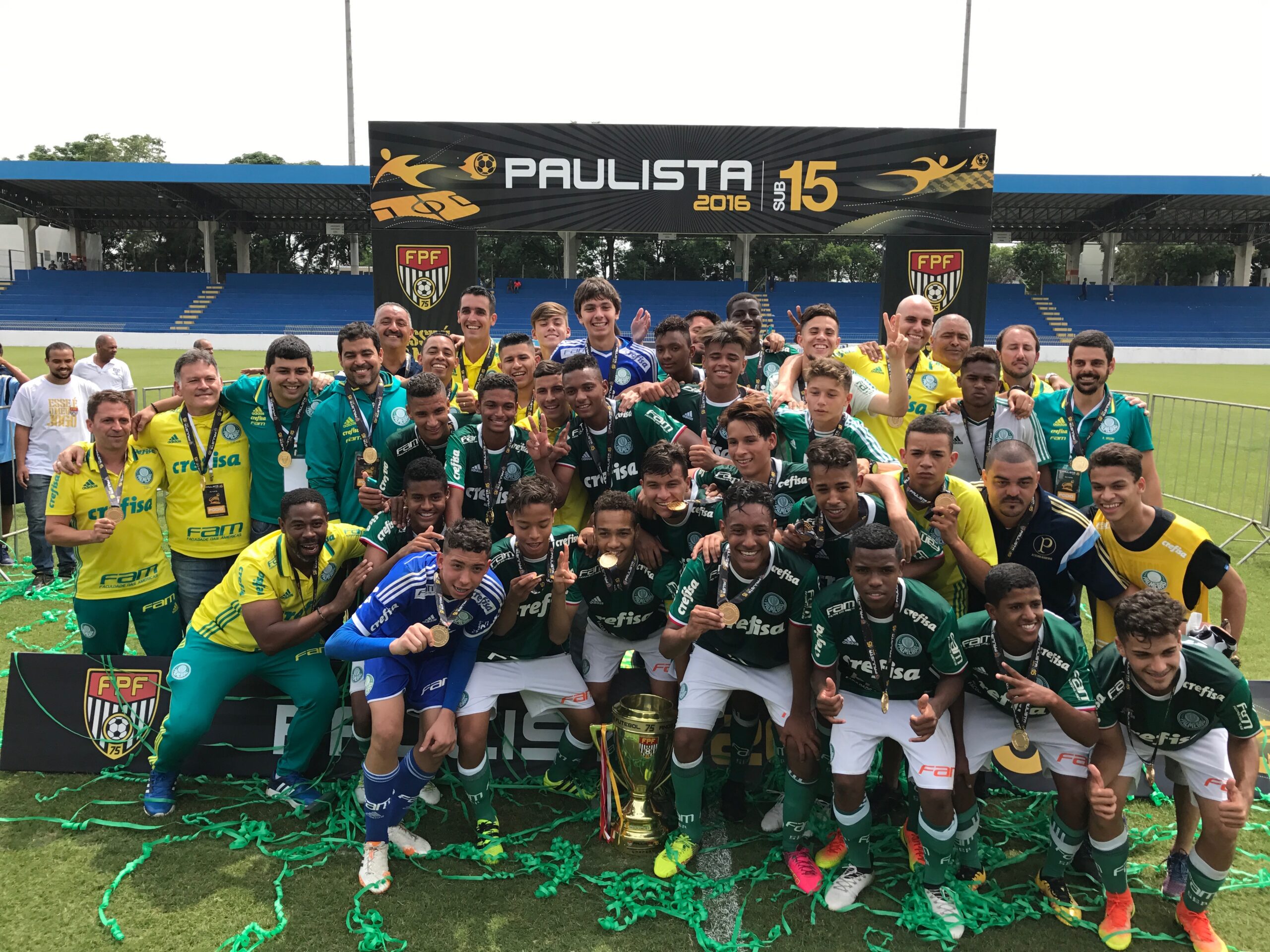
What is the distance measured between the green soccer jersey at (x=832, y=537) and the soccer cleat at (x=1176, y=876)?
1743mm

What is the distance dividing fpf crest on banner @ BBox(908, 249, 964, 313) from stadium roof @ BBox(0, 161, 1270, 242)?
23.6 m

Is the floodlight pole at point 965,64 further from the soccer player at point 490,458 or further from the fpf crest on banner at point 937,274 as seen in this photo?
the soccer player at point 490,458

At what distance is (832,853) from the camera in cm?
418

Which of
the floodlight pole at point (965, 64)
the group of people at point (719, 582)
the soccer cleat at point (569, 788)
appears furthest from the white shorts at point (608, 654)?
the floodlight pole at point (965, 64)

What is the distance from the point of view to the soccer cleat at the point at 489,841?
4.18 m

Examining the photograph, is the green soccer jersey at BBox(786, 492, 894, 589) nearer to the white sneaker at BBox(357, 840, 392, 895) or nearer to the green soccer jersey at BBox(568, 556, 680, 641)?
the green soccer jersey at BBox(568, 556, 680, 641)

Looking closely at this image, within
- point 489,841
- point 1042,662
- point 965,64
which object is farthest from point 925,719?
point 965,64

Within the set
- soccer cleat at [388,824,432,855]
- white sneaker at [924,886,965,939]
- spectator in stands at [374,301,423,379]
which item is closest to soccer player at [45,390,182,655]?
spectator in stands at [374,301,423,379]

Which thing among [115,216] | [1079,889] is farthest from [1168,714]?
[115,216]

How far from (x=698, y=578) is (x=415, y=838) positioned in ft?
6.27

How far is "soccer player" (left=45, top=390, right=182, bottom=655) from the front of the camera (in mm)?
5402

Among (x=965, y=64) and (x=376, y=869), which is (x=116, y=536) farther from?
(x=965, y=64)

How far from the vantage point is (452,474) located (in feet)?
16.6

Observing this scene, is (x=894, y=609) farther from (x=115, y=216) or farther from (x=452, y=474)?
(x=115, y=216)
